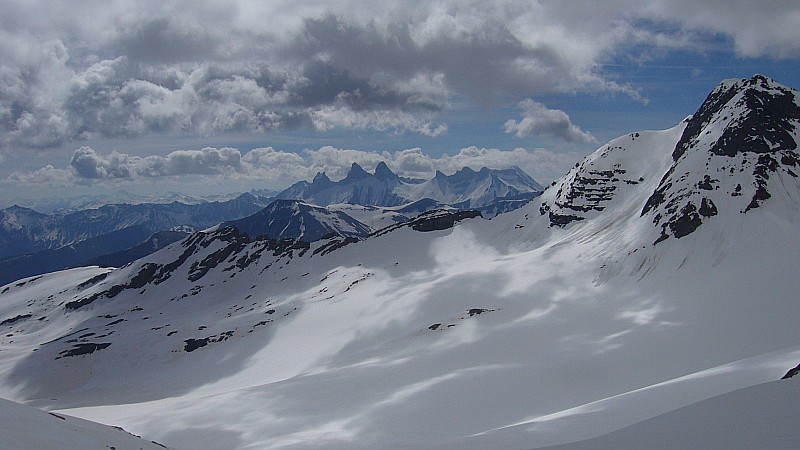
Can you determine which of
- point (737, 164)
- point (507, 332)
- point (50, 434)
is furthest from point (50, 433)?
point (737, 164)

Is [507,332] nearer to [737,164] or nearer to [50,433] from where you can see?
[50,433]

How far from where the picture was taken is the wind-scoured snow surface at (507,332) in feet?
109

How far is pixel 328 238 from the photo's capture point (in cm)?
19188

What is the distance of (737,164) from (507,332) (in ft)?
179

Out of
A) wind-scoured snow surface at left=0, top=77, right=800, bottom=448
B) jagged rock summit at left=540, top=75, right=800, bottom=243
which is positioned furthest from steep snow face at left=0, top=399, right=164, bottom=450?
jagged rock summit at left=540, top=75, right=800, bottom=243

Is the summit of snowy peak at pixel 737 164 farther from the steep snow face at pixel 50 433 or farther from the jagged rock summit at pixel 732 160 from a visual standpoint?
the steep snow face at pixel 50 433

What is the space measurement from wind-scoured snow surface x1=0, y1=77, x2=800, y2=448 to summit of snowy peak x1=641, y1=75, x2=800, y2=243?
418mm

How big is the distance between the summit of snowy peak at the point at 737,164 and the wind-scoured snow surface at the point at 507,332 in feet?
1.37

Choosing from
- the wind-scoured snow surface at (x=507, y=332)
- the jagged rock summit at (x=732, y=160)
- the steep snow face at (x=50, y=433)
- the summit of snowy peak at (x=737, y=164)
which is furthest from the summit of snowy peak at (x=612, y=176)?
the steep snow face at (x=50, y=433)

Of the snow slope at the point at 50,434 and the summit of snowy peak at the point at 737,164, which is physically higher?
the summit of snowy peak at the point at 737,164

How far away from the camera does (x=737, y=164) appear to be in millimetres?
79438

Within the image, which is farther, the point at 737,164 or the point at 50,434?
the point at 737,164

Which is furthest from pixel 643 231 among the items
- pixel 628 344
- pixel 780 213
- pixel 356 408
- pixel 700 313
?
pixel 356 408

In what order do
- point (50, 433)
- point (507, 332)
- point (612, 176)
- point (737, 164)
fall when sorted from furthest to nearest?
point (612, 176)
point (737, 164)
point (507, 332)
point (50, 433)
